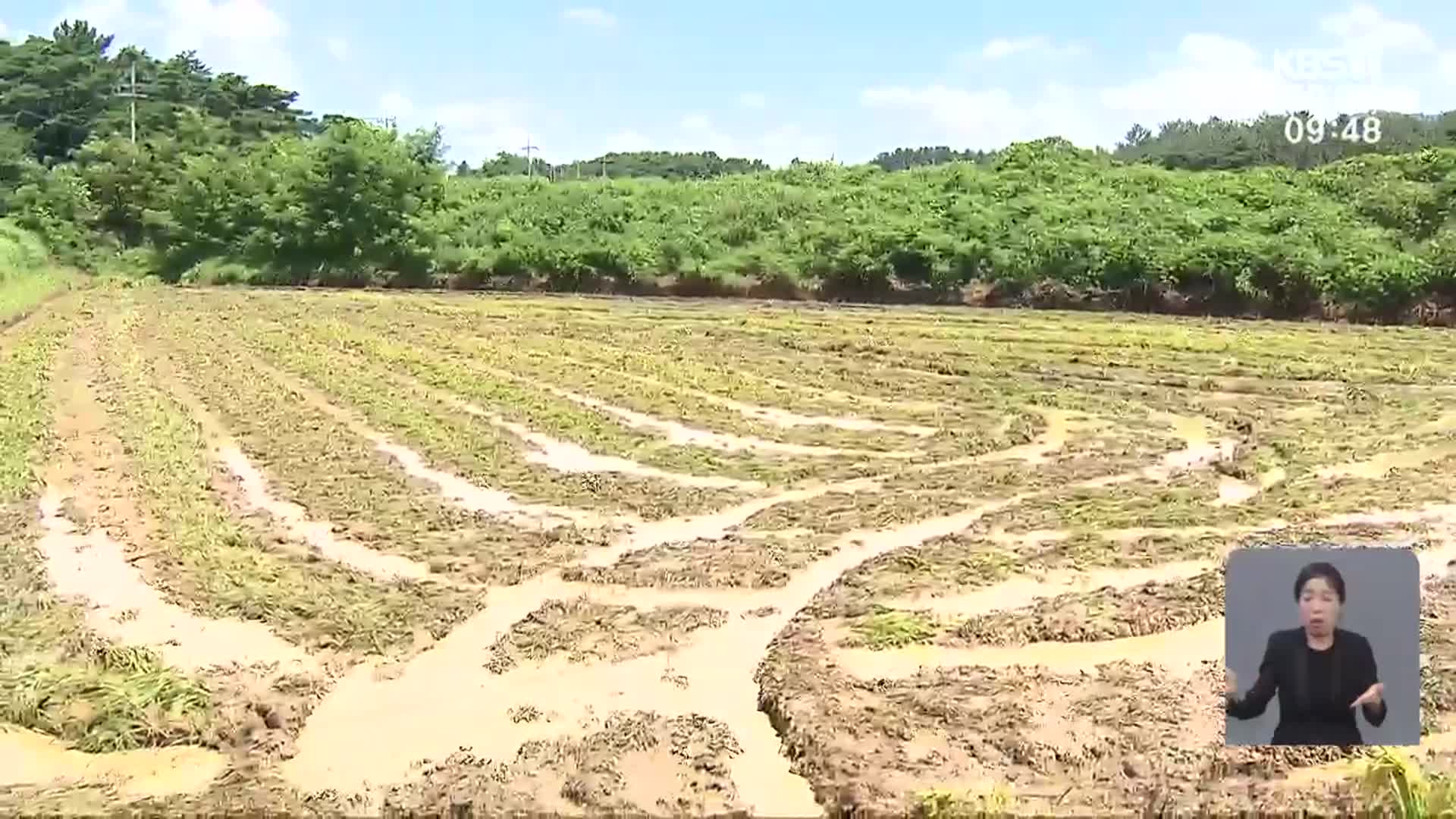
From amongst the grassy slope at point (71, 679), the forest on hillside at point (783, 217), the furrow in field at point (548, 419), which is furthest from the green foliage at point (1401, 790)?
the forest on hillside at point (783, 217)

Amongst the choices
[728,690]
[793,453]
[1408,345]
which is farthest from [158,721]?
[1408,345]

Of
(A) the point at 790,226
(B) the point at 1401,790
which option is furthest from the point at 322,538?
(A) the point at 790,226

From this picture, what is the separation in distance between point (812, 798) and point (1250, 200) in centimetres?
2352

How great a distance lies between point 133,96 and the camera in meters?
36.8

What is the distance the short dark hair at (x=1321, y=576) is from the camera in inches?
109

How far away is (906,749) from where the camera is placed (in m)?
4.58

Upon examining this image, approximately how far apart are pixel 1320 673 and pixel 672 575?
167 inches

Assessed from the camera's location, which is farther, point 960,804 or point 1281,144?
point 1281,144

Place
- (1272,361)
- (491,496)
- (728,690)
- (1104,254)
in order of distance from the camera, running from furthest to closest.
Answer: (1104,254), (1272,361), (491,496), (728,690)

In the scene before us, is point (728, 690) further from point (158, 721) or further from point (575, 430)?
point (575, 430)

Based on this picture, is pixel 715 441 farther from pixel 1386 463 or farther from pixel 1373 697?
pixel 1373 697

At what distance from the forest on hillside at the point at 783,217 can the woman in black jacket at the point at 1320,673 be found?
817 inches

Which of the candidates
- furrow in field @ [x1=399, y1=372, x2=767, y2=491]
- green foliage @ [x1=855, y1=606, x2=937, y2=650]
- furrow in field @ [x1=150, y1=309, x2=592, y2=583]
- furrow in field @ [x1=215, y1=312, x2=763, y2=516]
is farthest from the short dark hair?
furrow in field @ [x1=399, y1=372, x2=767, y2=491]

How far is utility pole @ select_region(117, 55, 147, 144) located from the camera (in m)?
35.3
